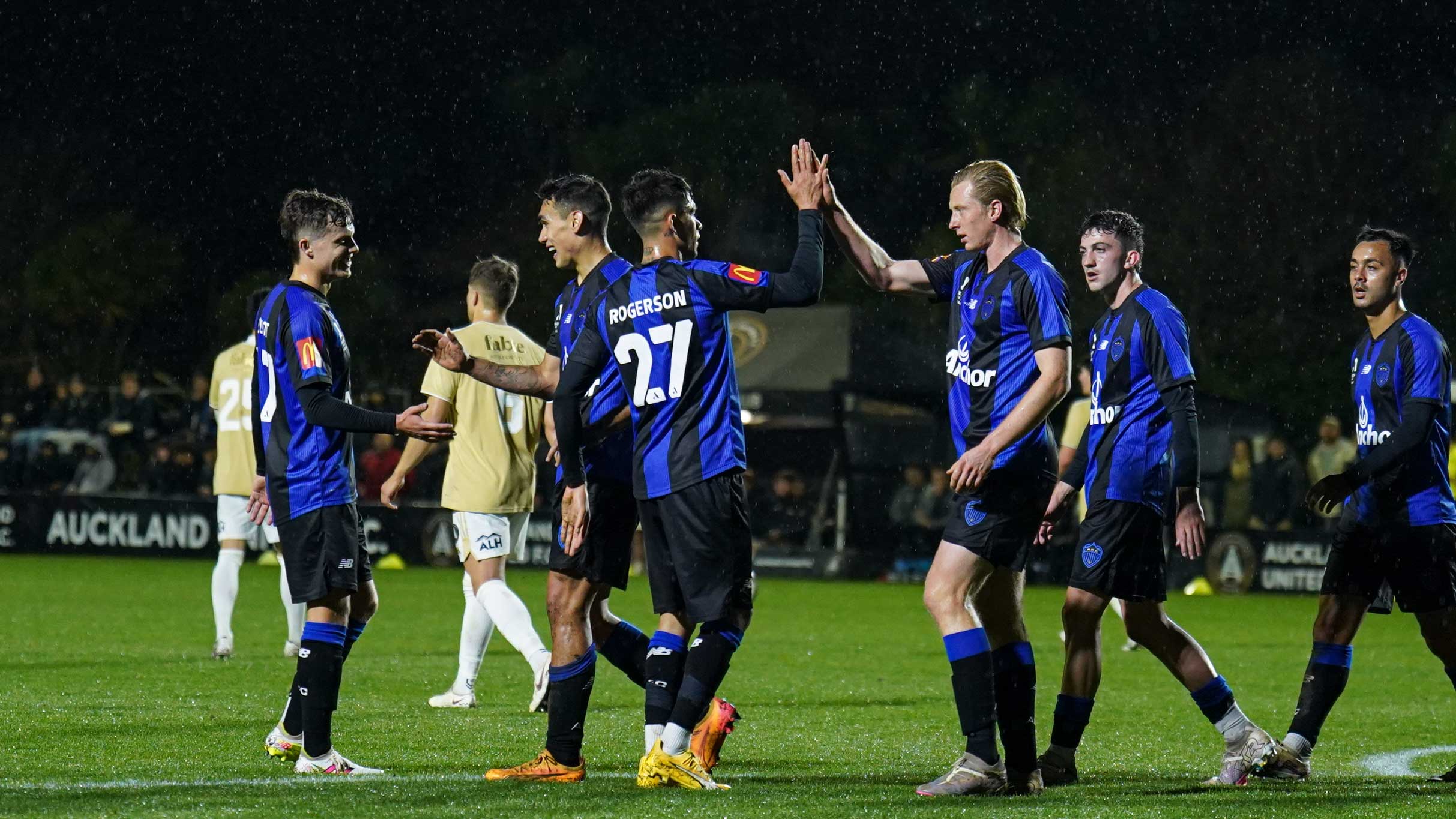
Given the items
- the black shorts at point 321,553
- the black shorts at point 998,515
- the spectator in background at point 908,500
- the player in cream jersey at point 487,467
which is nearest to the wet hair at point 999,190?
the black shorts at point 998,515

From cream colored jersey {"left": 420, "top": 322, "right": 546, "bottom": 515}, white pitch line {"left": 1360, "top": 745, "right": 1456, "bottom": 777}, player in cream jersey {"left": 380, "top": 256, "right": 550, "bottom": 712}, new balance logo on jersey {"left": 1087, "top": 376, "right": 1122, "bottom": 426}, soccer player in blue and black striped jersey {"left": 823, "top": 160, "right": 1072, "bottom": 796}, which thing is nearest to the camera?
soccer player in blue and black striped jersey {"left": 823, "top": 160, "right": 1072, "bottom": 796}

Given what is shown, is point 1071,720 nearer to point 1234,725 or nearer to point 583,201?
point 1234,725

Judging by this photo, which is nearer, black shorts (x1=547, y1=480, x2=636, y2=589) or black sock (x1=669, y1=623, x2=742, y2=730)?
black sock (x1=669, y1=623, x2=742, y2=730)

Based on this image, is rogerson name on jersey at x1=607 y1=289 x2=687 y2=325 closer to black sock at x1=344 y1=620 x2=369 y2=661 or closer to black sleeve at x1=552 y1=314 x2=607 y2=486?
black sleeve at x1=552 y1=314 x2=607 y2=486

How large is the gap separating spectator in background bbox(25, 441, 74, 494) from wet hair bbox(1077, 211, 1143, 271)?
21581 mm

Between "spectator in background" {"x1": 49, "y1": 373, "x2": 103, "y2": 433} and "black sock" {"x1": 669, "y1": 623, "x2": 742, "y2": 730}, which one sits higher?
"spectator in background" {"x1": 49, "y1": 373, "x2": 103, "y2": 433}

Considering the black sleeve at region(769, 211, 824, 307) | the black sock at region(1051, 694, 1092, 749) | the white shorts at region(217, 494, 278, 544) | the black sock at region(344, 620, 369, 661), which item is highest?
the black sleeve at region(769, 211, 824, 307)

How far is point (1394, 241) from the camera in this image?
6816 millimetres

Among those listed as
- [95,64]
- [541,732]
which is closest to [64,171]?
[95,64]

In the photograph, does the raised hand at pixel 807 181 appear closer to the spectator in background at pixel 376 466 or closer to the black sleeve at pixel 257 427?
the black sleeve at pixel 257 427

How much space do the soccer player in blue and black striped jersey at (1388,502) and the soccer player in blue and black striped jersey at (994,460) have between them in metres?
1.28

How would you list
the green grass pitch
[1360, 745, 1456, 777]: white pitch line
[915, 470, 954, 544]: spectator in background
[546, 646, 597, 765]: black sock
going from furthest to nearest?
[915, 470, 954, 544]: spectator in background, [1360, 745, 1456, 777]: white pitch line, [546, 646, 597, 765]: black sock, the green grass pitch

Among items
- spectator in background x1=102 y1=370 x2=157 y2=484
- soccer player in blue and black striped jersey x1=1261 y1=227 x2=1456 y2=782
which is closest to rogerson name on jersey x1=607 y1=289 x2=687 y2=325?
soccer player in blue and black striped jersey x1=1261 y1=227 x2=1456 y2=782

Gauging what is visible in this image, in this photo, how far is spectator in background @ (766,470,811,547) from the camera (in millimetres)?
23875
